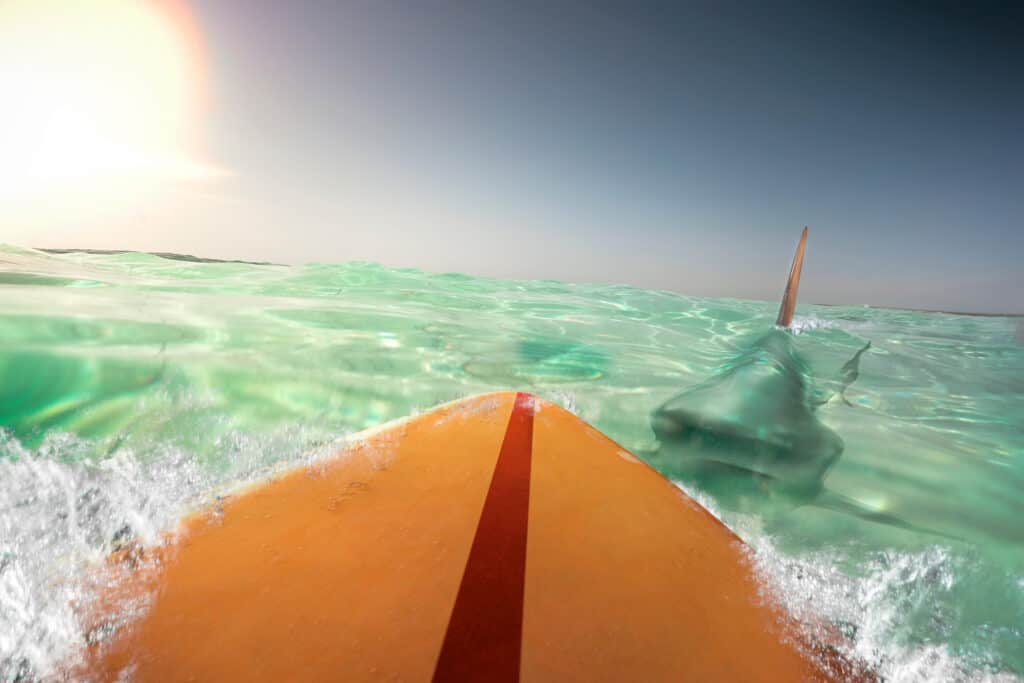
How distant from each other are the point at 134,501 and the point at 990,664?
8.12 ft

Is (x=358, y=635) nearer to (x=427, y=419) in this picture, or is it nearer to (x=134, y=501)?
(x=134, y=501)

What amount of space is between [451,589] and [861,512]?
6.39ft

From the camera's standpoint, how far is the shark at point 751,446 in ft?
6.42

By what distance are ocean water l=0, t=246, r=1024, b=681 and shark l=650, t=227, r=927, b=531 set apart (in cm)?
7

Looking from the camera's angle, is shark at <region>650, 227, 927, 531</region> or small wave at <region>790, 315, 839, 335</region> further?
small wave at <region>790, 315, 839, 335</region>

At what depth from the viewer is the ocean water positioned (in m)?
1.12

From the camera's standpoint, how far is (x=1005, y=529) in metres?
1.83

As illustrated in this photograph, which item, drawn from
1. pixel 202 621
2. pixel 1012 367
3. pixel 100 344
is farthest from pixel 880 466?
pixel 1012 367

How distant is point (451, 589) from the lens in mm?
905

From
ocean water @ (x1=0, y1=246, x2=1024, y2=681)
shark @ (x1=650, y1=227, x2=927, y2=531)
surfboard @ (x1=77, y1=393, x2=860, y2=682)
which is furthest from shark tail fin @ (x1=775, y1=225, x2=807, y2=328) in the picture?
surfboard @ (x1=77, y1=393, x2=860, y2=682)

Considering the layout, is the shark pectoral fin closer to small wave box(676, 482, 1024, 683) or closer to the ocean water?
the ocean water

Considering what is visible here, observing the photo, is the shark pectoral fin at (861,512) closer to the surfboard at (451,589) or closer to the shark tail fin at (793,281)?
the surfboard at (451,589)

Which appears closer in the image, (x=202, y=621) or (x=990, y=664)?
(x=202, y=621)

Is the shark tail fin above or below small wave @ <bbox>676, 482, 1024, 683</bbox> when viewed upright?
above
